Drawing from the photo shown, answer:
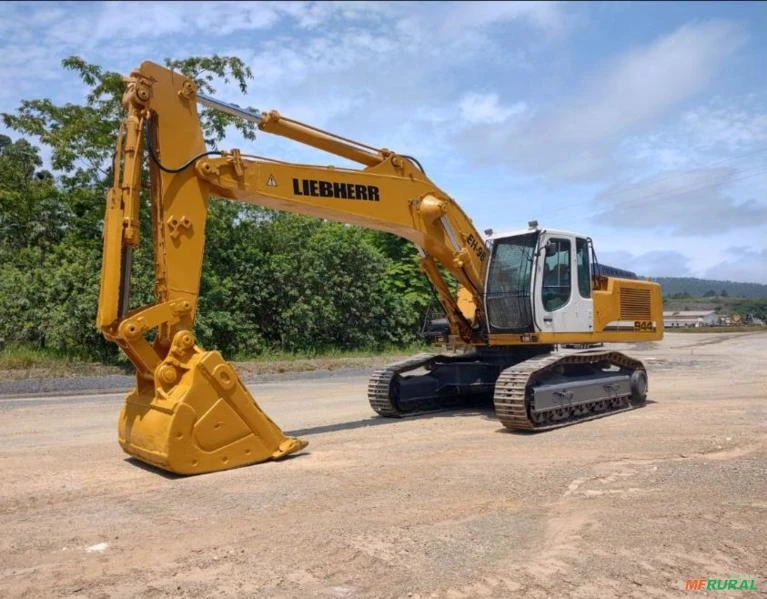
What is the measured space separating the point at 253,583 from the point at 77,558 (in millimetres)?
1318

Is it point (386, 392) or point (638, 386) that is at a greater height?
point (386, 392)

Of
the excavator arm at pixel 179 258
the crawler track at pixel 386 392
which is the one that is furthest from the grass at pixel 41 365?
the excavator arm at pixel 179 258

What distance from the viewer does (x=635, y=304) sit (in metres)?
12.0

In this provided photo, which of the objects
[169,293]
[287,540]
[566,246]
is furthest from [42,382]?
[287,540]

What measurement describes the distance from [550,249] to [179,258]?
547 cm

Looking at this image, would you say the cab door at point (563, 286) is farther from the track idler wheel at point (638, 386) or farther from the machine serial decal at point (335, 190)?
the machine serial decal at point (335, 190)

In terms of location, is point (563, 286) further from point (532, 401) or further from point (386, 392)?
point (386, 392)

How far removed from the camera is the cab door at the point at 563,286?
10.2 meters

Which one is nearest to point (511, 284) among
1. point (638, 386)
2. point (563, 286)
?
point (563, 286)

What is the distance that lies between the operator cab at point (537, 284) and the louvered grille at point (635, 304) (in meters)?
1.12

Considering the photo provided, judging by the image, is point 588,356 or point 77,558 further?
point 588,356

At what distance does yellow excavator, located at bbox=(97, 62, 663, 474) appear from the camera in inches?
271

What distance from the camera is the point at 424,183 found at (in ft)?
32.4

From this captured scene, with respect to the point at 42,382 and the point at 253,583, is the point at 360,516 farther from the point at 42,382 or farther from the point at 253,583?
the point at 42,382
